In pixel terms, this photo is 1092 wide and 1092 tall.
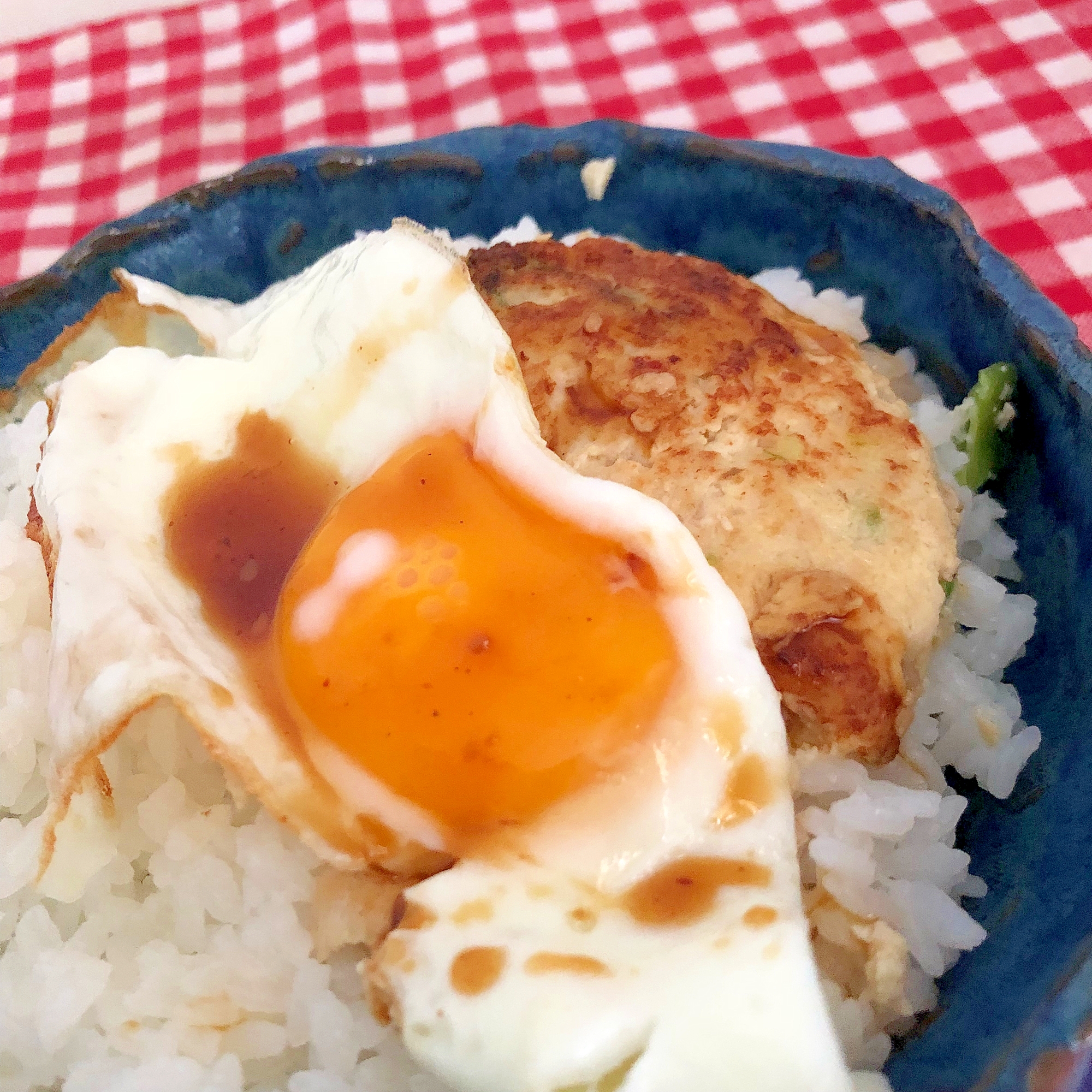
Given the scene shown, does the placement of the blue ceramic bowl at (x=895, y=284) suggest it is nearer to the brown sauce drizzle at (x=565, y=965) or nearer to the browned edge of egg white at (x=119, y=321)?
the browned edge of egg white at (x=119, y=321)

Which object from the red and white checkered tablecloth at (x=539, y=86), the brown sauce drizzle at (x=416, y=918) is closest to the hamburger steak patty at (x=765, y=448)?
the brown sauce drizzle at (x=416, y=918)

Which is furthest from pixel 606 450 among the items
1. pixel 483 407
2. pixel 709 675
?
pixel 709 675

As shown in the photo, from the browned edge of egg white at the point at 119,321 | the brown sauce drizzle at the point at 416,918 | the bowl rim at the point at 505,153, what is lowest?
the brown sauce drizzle at the point at 416,918

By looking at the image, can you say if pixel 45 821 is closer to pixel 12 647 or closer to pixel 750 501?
pixel 12 647

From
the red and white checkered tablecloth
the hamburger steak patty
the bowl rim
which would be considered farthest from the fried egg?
the red and white checkered tablecloth

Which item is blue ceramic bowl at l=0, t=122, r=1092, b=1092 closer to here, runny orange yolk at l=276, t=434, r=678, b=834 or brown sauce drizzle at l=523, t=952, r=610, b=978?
brown sauce drizzle at l=523, t=952, r=610, b=978

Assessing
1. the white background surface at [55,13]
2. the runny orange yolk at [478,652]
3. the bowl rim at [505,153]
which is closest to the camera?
the runny orange yolk at [478,652]

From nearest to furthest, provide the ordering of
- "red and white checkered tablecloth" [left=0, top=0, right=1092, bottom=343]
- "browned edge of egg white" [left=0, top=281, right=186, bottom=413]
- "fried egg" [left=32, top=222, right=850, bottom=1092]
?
1. "fried egg" [left=32, top=222, right=850, bottom=1092]
2. "browned edge of egg white" [left=0, top=281, right=186, bottom=413]
3. "red and white checkered tablecloth" [left=0, top=0, right=1092, bottom=343]
